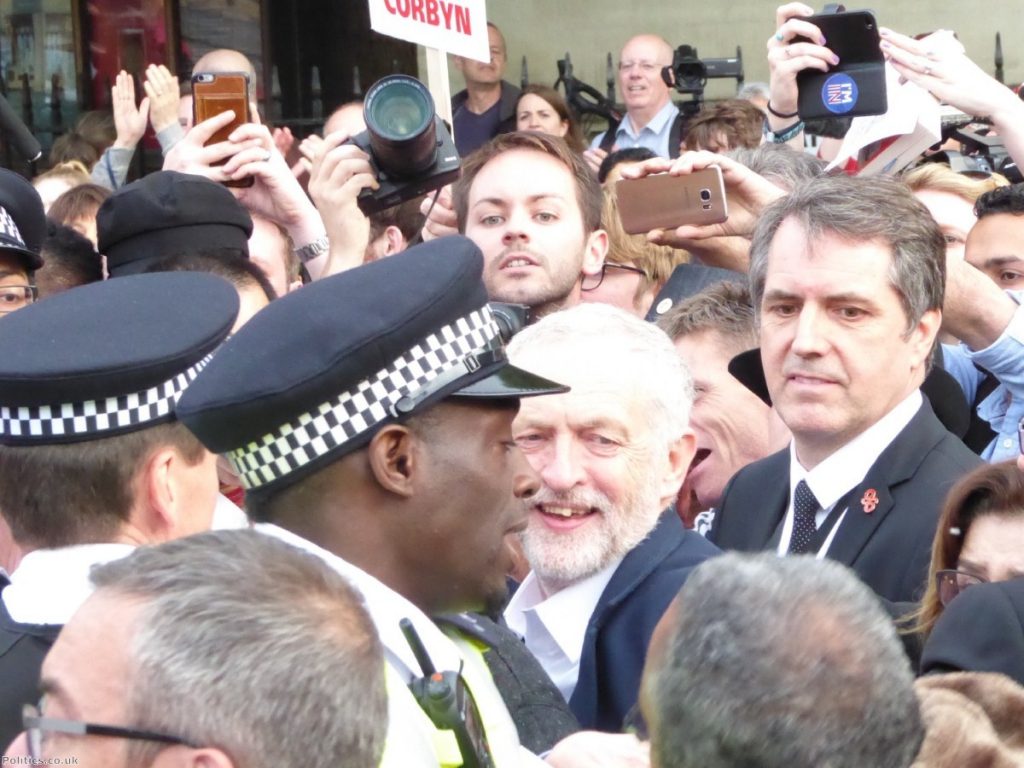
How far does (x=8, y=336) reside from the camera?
265 cm

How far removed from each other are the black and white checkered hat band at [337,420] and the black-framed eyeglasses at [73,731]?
0.53m

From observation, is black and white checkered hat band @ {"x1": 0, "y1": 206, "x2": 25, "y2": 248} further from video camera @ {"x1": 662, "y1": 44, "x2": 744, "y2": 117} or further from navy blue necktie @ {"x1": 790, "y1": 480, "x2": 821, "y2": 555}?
video camera @ {"x1": 662, "y1": 44, "x2": 744, "y2": 117}

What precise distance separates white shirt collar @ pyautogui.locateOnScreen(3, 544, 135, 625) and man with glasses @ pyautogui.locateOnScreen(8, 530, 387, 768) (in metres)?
0.79

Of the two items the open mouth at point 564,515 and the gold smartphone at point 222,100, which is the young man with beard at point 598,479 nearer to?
the open mouth at point 564,515

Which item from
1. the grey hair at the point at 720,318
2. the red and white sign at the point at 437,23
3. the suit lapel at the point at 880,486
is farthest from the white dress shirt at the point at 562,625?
the red and white sign at the point at 437,23

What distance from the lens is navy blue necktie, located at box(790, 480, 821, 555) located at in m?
3.34

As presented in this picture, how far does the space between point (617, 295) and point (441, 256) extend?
9.27 feet

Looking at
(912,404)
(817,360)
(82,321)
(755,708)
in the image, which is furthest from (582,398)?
(755,708)

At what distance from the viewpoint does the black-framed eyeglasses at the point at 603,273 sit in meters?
4.99

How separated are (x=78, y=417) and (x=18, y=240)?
1431mm

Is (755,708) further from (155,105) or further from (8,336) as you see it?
(155,105)

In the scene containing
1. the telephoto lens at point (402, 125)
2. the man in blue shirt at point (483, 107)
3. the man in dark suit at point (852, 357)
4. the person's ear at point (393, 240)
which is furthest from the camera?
the man in blue shirt at point (483, 107)

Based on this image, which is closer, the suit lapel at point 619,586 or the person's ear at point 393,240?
the suit lapel at point 619,586

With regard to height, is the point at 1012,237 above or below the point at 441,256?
below
